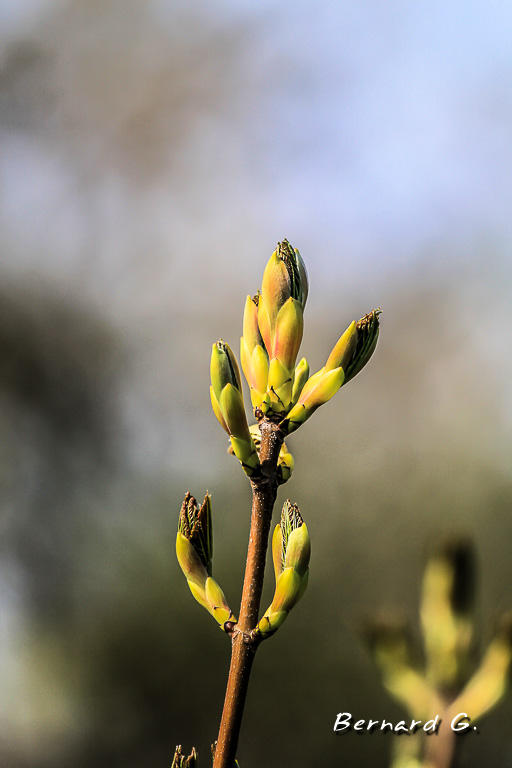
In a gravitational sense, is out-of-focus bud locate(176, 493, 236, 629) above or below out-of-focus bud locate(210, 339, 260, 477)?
below

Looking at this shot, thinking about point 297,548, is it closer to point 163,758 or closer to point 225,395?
point 225,395

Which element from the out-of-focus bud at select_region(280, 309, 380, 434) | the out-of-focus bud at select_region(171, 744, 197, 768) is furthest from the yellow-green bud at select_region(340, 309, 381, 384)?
the out-of-focus bud at select_region(171, 744, 197, 768)

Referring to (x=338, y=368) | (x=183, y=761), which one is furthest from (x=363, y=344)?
(x=183, y=761)

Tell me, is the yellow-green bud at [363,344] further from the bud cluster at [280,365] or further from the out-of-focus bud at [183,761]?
the out-of-focus bud at [183,761]

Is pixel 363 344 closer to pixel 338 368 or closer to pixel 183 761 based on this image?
pixel 338 368

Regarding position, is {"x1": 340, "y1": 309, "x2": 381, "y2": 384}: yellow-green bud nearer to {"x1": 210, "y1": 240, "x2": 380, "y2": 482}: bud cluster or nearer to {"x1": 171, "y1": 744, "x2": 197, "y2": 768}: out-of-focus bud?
{"x1": 210, "y1": 240, "x2": 380, "y2": 482}: bud cluster

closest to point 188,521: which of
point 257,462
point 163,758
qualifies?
point 257,462
